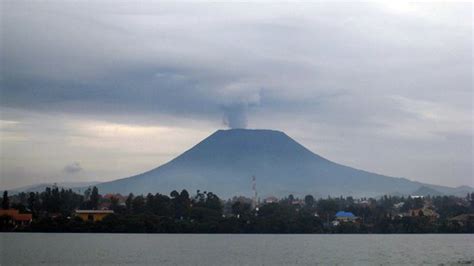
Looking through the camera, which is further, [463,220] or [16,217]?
[463,220]

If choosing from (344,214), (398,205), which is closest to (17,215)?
(344,214)

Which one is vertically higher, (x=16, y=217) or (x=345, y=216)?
(x=345, y=216)

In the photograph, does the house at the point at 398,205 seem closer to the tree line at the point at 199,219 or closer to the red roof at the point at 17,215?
the tree line at the point at 199,219

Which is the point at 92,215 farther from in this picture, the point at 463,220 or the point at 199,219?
the point at 463,220

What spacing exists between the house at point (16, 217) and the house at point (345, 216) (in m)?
54.0

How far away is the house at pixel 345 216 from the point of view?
135438 millimetres

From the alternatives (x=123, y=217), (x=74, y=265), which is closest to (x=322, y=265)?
(x=74, y=265)

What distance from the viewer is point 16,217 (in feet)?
384

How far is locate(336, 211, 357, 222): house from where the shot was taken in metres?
135

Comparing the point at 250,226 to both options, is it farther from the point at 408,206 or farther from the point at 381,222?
the point at 408,206

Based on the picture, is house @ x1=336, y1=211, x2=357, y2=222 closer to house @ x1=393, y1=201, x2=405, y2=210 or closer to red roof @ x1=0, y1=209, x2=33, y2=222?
house @ x1=393, y1=201, x2=405, y2=210

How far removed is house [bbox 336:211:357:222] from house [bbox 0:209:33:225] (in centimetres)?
5400

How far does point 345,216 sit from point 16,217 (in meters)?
59.1

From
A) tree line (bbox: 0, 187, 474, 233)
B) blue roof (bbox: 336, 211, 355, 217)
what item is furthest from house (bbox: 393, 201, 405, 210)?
blue roof (bbox: 336, 211, 355, 217)
